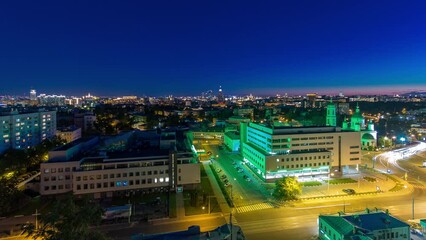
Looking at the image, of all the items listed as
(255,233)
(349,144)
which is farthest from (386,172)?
(255,233)

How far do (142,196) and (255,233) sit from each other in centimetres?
1083

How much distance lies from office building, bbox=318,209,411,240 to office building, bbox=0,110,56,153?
137 feet

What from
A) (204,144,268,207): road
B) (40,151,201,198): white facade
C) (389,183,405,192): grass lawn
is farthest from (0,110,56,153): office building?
(389,183,405,192): grass lawn

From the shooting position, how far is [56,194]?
22812 millimetres

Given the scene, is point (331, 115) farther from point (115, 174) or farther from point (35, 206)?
point (35, 206)

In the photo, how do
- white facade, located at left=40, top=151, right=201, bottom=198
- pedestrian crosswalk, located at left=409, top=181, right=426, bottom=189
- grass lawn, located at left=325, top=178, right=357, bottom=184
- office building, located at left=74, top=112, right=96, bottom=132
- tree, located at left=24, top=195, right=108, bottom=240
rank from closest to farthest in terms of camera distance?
tree, located at left=24, top=195, right=108, bottom=240, white facade, located at left=40, top=151, right=201, bottom=198, pedestrian crosswalk, located at left=409, top=181, right=426, bottom=189, grass lawn, located at left=325, top=178, right=357, bottom=184, office building, located at left=74, top=112, right=96, bottom=132

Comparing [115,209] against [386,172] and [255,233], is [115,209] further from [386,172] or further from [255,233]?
[386,172]

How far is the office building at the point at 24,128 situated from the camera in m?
37.5

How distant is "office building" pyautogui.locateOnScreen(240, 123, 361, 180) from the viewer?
28156mm

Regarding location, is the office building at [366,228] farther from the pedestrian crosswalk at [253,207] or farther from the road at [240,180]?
the road at [240,180]

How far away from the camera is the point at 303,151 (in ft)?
97.1

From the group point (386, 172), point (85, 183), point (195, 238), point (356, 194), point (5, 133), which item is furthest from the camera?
point (5, 133)

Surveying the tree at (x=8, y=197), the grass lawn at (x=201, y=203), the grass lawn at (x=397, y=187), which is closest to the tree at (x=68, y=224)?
the grass lawn at (x=201, y=203)

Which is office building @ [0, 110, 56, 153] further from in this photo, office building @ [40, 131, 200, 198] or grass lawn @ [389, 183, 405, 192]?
grass lawn @ [389, 183, 405, 192]
